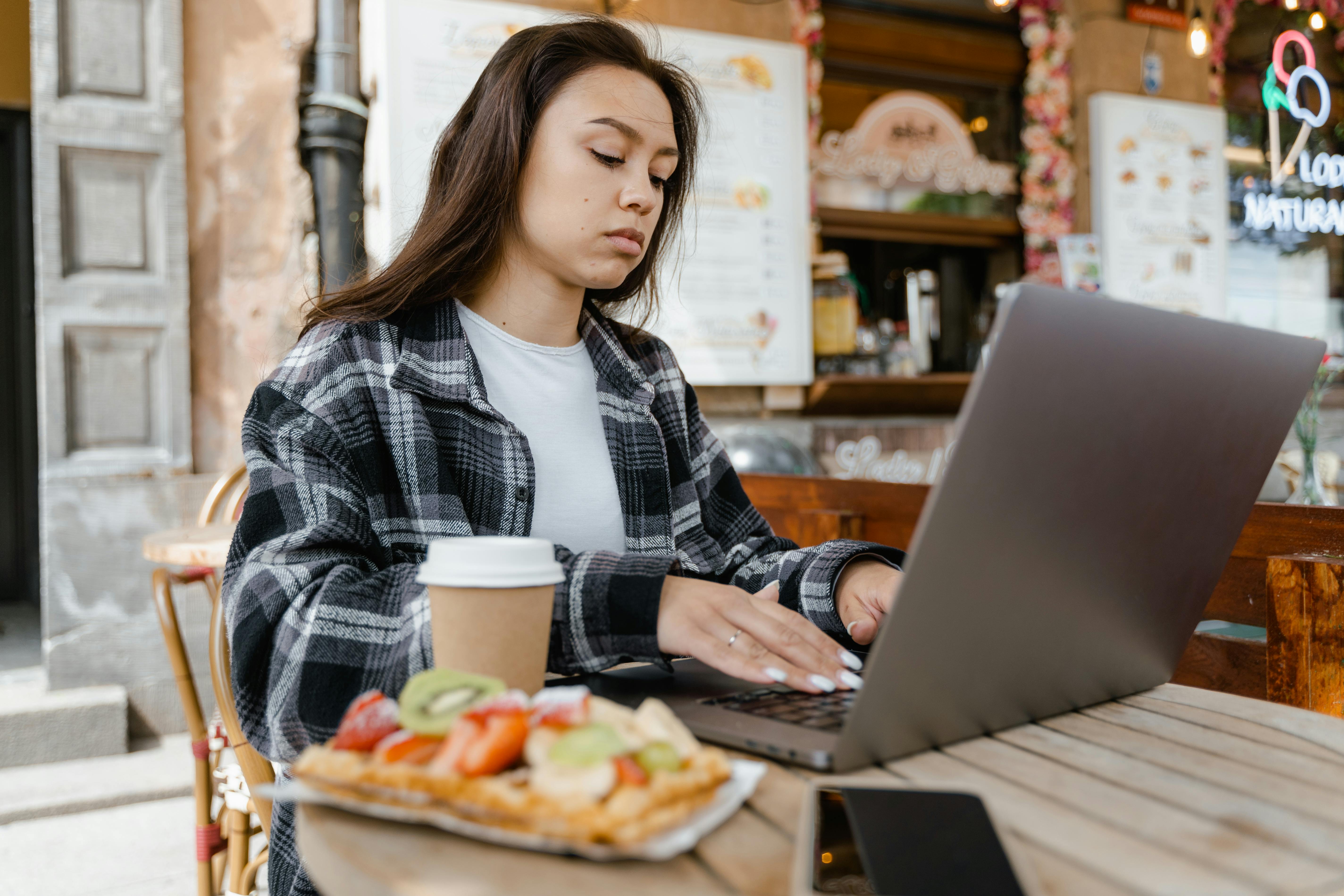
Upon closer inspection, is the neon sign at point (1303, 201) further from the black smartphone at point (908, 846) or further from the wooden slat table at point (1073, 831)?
the black smartphone at point (908, 846)

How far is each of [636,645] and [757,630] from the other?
4.0 inches

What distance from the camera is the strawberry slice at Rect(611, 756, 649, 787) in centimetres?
49

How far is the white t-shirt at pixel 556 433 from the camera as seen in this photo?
1.20m

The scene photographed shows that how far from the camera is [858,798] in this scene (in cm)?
53

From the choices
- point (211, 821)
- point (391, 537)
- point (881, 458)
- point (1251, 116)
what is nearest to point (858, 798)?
point (391, 537)

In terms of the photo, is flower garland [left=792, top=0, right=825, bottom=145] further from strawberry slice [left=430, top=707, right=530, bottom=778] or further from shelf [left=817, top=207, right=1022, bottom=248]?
strawberry slice [left=430, top=707, right=530, bottom=778]

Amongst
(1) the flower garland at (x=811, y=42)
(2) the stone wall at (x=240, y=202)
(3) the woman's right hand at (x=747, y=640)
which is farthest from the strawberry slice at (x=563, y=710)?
(1) the flower garland at (x=811, y=42)

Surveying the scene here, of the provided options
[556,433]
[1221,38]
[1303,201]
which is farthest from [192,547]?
[1303,201]

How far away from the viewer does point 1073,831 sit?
0.53 metres

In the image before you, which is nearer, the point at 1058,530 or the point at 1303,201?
the point at 1058,530

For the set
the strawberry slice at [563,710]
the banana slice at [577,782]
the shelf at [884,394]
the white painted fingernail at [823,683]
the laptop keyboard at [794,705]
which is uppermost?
the shelf at [884,394]

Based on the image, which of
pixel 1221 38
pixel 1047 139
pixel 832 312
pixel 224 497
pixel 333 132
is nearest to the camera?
pixel 224 497

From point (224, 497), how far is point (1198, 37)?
3784 millimetres

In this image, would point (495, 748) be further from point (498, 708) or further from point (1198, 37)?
point (1198, 37)
